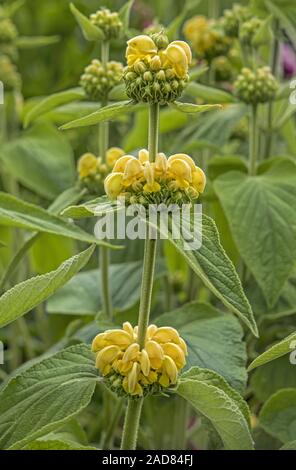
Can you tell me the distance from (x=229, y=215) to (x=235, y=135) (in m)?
0.36

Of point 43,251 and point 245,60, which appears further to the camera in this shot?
point 43,251

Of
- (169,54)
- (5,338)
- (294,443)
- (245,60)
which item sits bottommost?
(5,338)

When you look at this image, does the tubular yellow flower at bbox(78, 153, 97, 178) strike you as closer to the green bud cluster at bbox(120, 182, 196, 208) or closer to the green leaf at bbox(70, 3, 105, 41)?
the green leaf at bbox(70, 3, 105, 41)

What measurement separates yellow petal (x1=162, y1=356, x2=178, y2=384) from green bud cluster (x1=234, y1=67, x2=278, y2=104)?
34 centimetres

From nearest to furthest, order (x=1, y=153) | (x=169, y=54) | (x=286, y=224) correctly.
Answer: (x=169, y=54), (x=286, y=224), (x=1, y=153)

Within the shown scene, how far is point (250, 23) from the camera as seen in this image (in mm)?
847

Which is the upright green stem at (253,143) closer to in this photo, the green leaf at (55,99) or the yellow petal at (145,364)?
the green leaf at (55,99)

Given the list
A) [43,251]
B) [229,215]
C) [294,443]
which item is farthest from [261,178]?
[43,251]

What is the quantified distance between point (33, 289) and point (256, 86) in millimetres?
375

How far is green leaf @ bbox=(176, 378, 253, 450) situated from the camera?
521mm

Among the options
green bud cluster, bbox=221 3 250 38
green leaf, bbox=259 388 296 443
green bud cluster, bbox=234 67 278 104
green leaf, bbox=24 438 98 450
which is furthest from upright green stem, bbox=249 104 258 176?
green leaf, bbox=24 438 98 450

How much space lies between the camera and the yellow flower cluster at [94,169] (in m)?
0.74

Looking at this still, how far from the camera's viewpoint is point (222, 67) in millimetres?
1029
